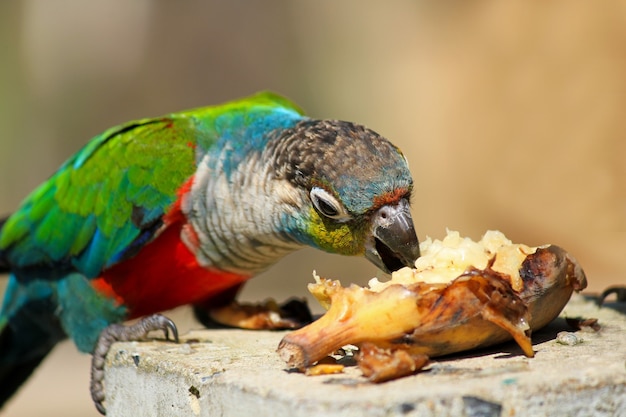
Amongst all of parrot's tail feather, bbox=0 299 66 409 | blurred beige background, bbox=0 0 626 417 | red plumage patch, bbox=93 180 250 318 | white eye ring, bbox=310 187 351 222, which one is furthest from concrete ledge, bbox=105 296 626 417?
blurred beige background, bbox=0 0 626 417

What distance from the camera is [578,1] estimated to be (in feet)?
31.2

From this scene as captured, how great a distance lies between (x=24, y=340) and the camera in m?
4.85

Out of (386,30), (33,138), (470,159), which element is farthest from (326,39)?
(33,138)

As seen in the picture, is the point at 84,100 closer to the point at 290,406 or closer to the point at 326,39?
the point at 326,39

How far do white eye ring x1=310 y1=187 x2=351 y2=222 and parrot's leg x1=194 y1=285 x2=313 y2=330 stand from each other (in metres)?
1.10

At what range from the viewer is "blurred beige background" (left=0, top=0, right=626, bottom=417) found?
9352 millimetres

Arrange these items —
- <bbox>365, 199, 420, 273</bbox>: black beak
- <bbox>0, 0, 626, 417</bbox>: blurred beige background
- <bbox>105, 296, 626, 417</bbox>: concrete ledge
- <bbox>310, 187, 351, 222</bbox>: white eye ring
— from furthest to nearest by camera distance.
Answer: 1. <bbox>0, 0, 626, 417</bbox>: blurred beige background
2. <bbox>310, 187, 351, 222</bbox>: white eye ring
3. <bbox>365, 199, 420, 273</bbox>: black beak
4. <bbox>105, 296, 626, 417</bbox>: concrete ledge

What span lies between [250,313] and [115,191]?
1006mm

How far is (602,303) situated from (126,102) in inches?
364

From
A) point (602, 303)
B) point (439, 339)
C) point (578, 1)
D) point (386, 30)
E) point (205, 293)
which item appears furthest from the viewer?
point (386, 30)

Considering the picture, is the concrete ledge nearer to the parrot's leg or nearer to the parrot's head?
the parrot's head

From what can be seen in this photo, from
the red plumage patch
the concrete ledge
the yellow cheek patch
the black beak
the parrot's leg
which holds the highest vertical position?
the black beak

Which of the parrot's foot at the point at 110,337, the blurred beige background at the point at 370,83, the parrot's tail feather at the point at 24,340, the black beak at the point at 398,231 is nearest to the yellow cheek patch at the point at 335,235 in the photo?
the black beak at the point at 398,231

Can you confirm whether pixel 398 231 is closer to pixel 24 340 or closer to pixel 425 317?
pixel 425 317
